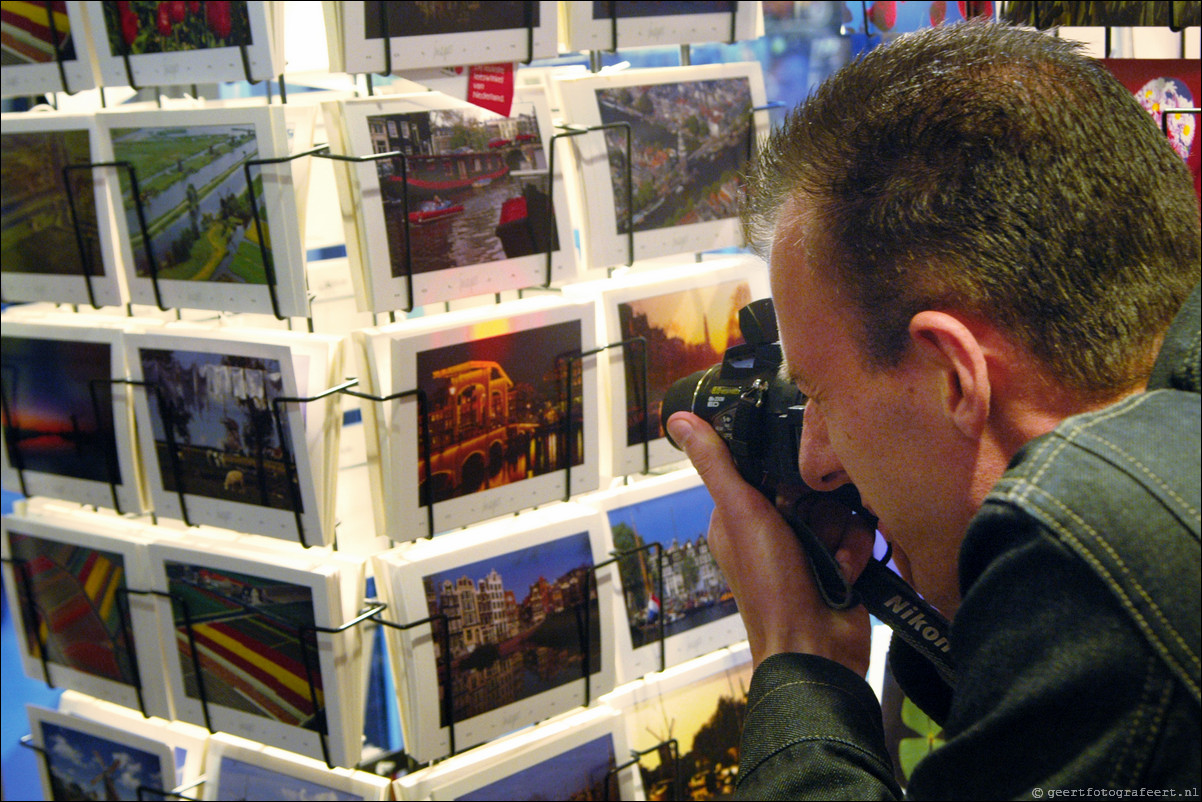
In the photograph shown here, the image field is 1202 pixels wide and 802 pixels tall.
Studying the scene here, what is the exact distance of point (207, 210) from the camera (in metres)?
1.27

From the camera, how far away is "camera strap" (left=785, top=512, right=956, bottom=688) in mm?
774

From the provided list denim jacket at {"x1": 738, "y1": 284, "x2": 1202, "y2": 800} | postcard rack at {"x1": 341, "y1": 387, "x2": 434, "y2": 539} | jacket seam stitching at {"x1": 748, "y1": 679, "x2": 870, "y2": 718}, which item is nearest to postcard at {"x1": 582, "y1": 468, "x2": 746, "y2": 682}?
postcard rack at {"x1": 341, "y1": 387, "x2": 434, "y2": 539}

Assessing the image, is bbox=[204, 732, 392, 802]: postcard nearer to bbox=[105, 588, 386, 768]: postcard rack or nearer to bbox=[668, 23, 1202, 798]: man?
bbox=[105, 588, 386, 768]: postcard rack

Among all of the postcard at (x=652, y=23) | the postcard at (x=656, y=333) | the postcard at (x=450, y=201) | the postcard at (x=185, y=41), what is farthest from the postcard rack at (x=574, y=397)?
the postcard at (x=185, y=41)

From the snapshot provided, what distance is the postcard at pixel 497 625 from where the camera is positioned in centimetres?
130

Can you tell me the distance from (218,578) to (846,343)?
1.00 metres

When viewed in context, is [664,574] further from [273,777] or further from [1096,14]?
[1096,14]

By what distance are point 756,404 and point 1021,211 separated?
0.36m

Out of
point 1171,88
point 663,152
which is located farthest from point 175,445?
point 1171,88

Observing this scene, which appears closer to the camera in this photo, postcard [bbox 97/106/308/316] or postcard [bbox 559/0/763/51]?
postcard [bbox 97/106/308/316]

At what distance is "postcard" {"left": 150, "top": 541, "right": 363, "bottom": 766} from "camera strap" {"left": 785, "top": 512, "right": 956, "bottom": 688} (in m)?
0.66

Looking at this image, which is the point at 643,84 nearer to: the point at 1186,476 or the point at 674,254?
the point at 674,254

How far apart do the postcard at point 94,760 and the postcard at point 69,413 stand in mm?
337

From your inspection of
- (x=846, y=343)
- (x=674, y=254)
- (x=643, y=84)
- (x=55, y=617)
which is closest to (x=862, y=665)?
(x=846, y=343)
